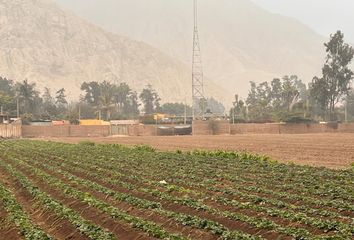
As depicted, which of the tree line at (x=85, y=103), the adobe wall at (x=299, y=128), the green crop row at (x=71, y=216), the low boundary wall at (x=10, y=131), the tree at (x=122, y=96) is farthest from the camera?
the tree at (x=122, y=96)

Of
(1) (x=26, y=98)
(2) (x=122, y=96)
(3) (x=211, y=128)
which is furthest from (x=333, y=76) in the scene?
(2) (x=122, y=96)

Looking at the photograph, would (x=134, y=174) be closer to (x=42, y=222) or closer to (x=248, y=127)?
(x=42, y=222)

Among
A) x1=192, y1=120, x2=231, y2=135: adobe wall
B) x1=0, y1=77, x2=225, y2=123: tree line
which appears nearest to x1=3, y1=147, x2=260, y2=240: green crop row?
x1=192, y1=120, x2=231, y2=135: adobe wall

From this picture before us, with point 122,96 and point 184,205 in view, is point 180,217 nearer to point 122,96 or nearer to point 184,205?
point 184,205

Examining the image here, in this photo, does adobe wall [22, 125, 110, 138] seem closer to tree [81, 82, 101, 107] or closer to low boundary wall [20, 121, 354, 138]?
low boundary wall [20, 121, 354, 138]

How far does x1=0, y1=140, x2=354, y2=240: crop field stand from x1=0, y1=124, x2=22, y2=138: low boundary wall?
65.2 m

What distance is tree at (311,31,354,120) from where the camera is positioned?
11488cm

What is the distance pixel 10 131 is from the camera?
9138 centimetres

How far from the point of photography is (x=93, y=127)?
96.2 meters

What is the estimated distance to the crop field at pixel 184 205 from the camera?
1255 centimetres

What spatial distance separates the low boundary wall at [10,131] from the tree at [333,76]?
201 ft

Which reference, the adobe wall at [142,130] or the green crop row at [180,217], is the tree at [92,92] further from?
the green crop row at [180,217]

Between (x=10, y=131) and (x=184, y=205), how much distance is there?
80.2m

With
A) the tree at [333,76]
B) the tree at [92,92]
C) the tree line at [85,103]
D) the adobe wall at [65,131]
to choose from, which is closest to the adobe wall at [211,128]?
the adobe wall at [65,131]
